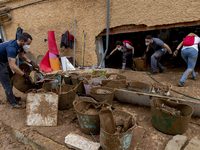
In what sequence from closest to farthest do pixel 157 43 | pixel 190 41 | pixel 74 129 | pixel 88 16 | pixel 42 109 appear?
pixel 74 129 < pixel 42 109 < pixel 190 41 < pixel 157 43 < pixel 88 16

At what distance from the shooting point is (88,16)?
632cm

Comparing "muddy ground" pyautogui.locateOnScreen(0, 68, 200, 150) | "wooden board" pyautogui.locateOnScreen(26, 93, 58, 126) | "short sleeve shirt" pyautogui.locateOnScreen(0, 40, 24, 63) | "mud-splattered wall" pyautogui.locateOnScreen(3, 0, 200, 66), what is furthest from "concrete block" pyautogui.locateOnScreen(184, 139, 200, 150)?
"mud-splattered wall" pyautogui.locateOnScreen(3, 0, 200, 66)

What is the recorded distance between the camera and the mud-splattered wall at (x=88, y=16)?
4.77 meters

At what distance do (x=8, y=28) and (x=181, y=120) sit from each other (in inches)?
409

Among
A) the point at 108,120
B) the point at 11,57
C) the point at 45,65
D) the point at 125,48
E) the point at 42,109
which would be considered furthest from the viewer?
the point at 45,65

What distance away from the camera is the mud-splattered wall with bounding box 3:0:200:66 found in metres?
4.77

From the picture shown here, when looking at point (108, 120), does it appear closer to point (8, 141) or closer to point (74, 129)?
point (74, 129)

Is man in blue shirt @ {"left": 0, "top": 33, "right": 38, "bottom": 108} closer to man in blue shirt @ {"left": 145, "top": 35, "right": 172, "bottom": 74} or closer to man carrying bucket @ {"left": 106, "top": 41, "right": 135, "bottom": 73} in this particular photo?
man carrying bucket @ {"left": 106, "top": 41, "right": 135, "bottom": 73}

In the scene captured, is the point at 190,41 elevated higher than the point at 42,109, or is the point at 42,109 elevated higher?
the point at 190,41

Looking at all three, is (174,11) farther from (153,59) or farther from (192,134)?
(192,134)

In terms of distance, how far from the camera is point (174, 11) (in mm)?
4738

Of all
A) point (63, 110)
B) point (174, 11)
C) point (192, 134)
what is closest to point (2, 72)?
point (63, 110)

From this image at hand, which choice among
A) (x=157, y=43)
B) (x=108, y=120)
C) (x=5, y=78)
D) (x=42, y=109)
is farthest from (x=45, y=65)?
(x=108, y=120)

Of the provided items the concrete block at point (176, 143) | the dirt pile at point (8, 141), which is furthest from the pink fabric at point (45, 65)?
the concrete block at point (176, 143)
